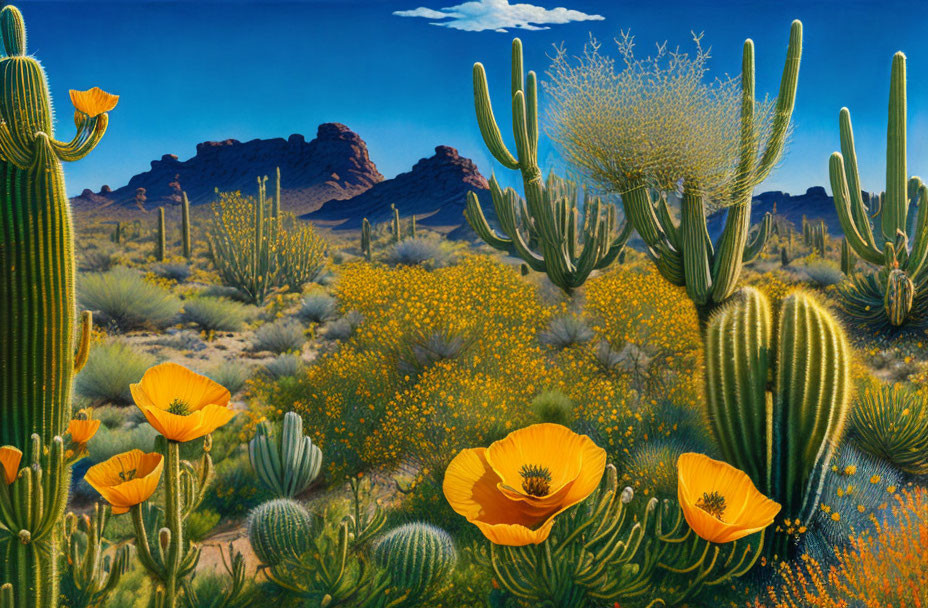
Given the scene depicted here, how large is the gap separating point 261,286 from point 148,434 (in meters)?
10.4

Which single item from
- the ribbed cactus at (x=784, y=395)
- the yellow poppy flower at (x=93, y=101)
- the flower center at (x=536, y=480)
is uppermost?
the yellow poppy flower at (x=93, y=101)

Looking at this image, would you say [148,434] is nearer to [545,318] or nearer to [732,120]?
[545,318]

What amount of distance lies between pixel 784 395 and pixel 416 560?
207cm

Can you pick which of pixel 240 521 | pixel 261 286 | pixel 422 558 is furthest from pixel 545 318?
pixel 261 286

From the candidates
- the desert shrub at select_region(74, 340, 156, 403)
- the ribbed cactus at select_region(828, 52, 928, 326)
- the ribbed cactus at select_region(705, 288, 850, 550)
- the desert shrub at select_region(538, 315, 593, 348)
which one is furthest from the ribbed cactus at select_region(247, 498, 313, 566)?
the ribbed cactus at select_region(828, 52, 928, 326)

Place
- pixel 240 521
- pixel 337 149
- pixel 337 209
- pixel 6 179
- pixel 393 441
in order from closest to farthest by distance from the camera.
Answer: pixel 6 179, pixel 240 521, pixel 393 441, pixel 337 209, pixel 337 149

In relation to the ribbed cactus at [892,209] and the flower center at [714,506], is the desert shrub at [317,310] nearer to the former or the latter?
the ribbed cactus at [892,209]

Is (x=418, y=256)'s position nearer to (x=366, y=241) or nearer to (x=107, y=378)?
(x=366, y=241)

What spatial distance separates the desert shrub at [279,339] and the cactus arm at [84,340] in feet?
26.5

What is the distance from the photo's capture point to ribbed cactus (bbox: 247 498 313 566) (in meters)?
3.15

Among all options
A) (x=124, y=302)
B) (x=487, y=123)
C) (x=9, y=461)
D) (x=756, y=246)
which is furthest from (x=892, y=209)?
(x=124, y=302)

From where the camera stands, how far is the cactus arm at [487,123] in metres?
7.52

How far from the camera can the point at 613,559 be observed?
6.95ft

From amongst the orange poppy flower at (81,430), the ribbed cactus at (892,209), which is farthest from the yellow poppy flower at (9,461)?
the ribbed cactus at (892,209)
